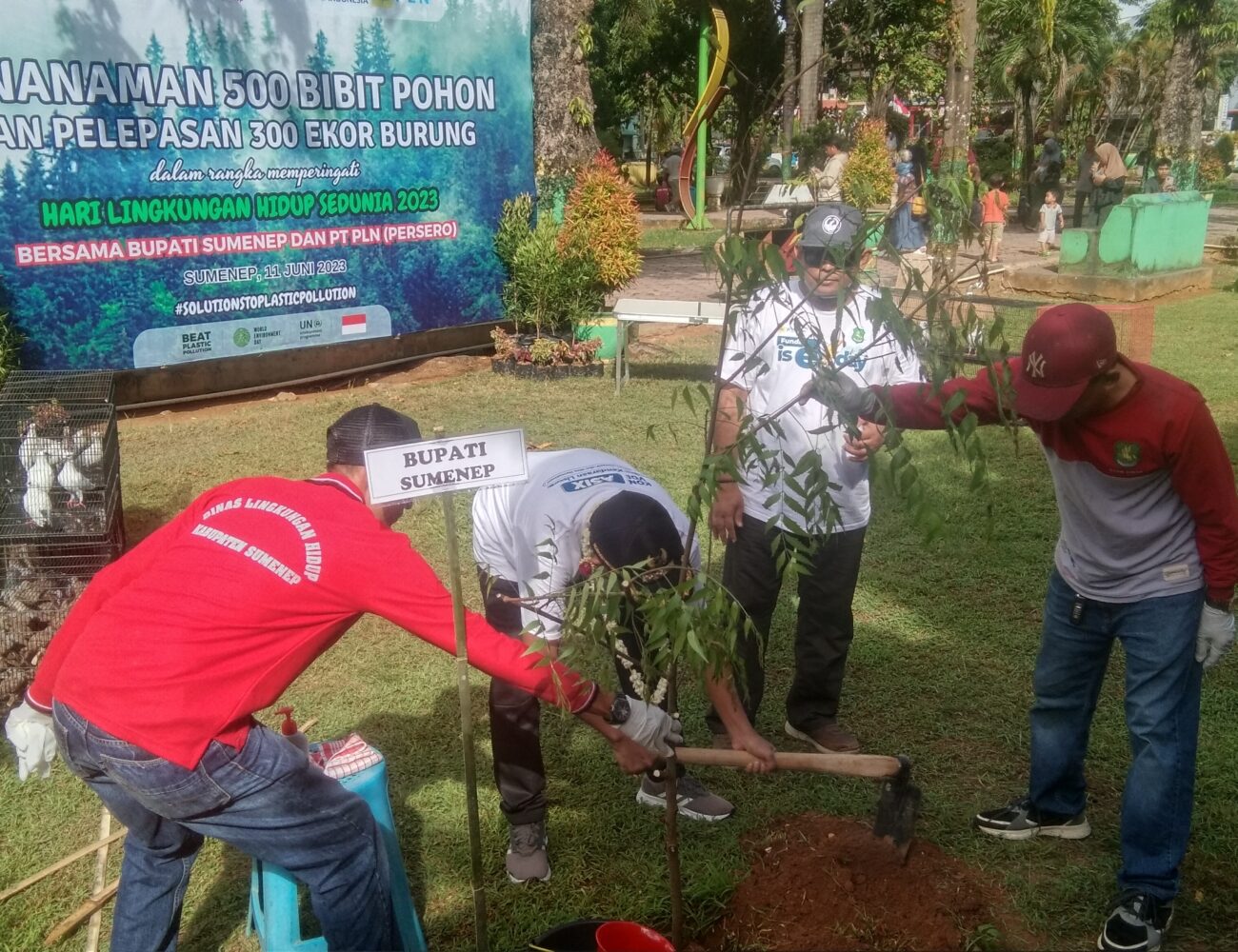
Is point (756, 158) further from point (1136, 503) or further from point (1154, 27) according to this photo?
point (1154, 27)

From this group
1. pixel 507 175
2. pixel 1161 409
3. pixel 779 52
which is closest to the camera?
pixel 1161 409

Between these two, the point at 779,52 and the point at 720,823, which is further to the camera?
the point at 779,52

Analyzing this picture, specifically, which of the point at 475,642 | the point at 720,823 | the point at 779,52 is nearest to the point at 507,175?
the point at 720,823

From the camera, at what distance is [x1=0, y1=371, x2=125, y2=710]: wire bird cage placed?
452 cm

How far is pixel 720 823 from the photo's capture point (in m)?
3.59

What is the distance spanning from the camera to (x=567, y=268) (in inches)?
390

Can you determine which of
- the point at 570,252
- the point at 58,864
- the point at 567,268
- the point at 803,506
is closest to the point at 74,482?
the point at 58,864

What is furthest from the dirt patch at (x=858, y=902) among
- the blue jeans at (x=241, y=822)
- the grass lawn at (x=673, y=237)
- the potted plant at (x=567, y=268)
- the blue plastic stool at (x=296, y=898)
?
the grass lawn at (x=673, y=237)

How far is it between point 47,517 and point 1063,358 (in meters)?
4.16

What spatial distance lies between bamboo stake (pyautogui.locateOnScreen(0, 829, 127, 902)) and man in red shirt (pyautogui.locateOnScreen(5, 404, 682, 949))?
111 cm

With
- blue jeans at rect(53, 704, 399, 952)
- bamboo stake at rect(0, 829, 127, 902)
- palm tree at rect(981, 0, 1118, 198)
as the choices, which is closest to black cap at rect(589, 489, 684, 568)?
blue jeans at rect(53, 704, 399, 952)

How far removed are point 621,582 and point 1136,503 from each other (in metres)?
1.53

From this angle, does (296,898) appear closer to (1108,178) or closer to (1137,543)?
(1137,543)

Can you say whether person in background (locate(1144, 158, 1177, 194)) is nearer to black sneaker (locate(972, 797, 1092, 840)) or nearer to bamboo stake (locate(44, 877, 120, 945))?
black sneaker (locate(972, 797, 1092, 840))
